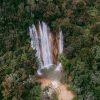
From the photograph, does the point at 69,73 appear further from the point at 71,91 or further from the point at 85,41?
the point at 85,41

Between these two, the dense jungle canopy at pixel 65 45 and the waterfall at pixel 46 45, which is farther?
the waterfall at pixel 46 45

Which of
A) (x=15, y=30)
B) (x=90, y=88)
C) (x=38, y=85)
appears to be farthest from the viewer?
(x=15, y=30)

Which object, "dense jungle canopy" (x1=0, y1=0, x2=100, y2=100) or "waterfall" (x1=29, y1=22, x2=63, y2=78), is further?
"waterfall" (x1=29, y1=22, x2=63, y2=78)

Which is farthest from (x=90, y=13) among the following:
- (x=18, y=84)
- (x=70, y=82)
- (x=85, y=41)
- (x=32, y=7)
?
(x=18, y=84)
